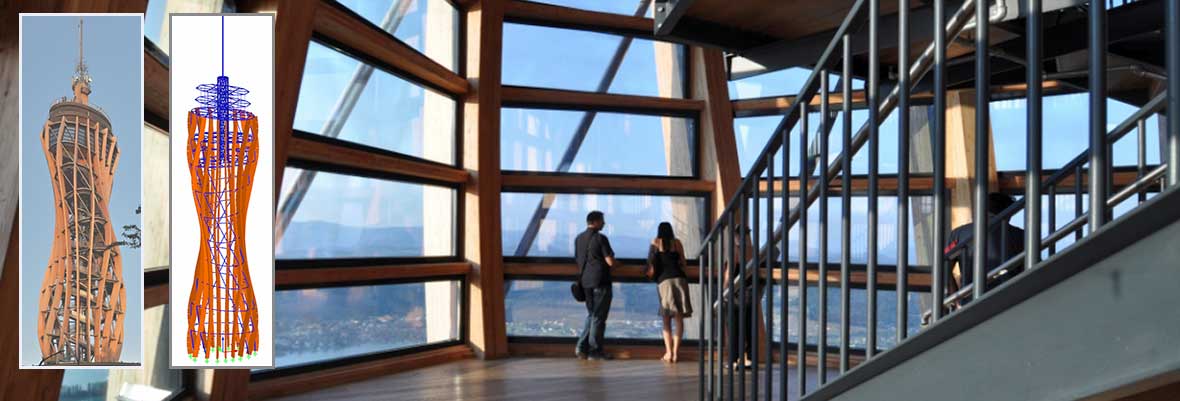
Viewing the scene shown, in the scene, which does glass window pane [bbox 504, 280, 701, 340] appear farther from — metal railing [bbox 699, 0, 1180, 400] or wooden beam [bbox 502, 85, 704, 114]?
metal railing [bbox 699, 0, 1180, 400]

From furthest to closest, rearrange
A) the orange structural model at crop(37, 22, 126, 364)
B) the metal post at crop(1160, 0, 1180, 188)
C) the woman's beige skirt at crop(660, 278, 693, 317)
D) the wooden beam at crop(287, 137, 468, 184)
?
the woman's beige skirt at crop(660, 278, 693, 317)
the wooden beam at crop(287, 137, 468, 184)
the orange structural model at crop(37, 22, 126, 364)
the metal post at crop(1160, 0, 1180, 188)

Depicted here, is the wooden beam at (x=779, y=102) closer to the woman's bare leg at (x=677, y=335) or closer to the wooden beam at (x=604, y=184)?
the wooden beam at (x=604, y=184)

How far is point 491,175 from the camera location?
24.1 ft

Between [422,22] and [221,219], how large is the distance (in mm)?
3877

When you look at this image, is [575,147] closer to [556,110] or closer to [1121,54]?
[556,110]

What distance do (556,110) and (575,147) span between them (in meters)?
0.34

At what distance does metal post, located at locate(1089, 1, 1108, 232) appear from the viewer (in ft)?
4.94

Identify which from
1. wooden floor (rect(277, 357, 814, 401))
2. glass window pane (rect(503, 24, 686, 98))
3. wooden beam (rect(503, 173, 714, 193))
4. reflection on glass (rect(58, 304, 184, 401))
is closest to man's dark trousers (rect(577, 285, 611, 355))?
wooden floor (rect(277, 357, 814, 401))

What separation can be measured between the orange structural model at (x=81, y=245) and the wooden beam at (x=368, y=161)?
2381 mm

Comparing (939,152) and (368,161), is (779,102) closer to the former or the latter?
(368,161)

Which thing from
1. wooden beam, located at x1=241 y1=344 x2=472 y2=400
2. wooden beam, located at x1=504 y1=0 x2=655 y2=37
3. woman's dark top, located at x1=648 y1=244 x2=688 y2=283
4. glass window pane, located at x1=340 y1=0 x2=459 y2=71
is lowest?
wooden beam, located at x1=241 y1=344 x2=472 y2=400

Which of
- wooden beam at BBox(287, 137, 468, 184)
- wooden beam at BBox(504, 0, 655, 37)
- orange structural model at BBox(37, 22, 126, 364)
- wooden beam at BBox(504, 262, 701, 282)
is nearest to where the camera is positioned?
orange structural model at BBox(37, 22, 126, 364)

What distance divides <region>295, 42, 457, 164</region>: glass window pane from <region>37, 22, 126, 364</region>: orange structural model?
2.66 meters

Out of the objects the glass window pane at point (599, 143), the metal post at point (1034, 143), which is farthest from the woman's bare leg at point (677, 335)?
the metal post at point (1034, 143)
